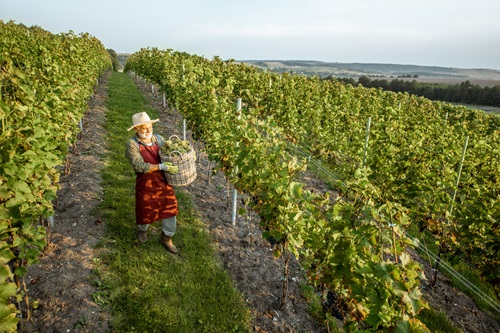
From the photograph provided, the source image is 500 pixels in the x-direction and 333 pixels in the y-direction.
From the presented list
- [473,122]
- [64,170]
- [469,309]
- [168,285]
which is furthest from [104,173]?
[473,122]

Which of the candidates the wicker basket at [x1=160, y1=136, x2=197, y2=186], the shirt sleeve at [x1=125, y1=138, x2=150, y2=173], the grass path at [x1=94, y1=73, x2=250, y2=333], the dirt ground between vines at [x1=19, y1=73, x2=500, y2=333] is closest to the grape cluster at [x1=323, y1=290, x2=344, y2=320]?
the dirt ground between vines at [x1=19, y1=73, x2=500, y2=333]

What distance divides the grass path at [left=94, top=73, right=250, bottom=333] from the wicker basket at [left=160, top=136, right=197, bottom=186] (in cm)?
128

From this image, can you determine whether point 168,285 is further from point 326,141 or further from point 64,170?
point 326,141

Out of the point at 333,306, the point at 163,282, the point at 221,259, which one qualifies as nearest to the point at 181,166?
the point at 163,282

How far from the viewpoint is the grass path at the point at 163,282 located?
369 centimetres

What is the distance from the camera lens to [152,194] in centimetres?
436

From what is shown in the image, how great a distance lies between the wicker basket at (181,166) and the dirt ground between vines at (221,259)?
1556mm

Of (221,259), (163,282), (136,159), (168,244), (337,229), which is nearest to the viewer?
(337,229)

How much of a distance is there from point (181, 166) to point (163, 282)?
1616 mm

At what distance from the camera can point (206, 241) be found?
527 centimetres

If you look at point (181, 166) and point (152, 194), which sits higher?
point (181, 166)

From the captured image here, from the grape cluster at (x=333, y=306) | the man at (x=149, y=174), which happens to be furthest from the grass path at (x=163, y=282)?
the grape cluster at (x=333, y=306)

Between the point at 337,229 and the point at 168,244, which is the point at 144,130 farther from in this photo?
the point at 337,229

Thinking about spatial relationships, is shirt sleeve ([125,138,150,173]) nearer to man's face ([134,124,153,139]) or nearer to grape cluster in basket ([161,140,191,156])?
man's face ([134,124,153,139])
